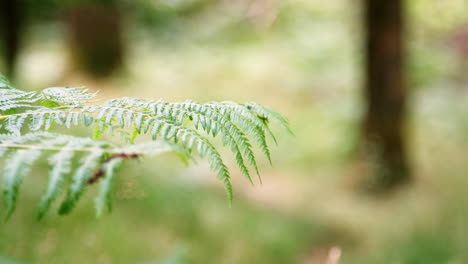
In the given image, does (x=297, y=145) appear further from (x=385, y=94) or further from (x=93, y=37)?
(x=93, y=37)

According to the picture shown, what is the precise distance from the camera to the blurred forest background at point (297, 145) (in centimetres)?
335

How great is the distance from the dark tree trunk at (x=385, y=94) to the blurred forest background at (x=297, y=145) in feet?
0.05

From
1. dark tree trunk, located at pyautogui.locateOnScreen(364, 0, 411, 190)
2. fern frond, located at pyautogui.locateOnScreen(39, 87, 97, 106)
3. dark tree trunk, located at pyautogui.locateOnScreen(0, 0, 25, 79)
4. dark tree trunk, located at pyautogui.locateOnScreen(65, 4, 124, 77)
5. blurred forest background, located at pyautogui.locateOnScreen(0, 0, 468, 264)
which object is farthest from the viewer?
dark tree trunk, located at pyautogui.locateOnScreen(65, 4, 124, 77)

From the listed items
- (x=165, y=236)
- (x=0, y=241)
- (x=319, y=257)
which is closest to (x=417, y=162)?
(x=319, y=257)

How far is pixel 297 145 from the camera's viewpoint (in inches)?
261

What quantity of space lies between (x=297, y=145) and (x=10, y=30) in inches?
232

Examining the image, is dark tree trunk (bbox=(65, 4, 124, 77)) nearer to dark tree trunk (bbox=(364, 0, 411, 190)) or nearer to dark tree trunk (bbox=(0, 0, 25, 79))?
dark tree trunk (bbox=(0, 0, 25, 79))

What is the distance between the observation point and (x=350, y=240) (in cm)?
402

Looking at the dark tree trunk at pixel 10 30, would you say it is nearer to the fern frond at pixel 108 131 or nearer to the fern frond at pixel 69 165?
the fern frond at pixel 108 131

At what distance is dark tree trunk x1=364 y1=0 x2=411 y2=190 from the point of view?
4391 millimetres

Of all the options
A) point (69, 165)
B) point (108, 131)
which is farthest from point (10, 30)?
point (69, 165)

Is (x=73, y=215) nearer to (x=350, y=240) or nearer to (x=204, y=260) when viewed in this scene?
(x=204, y=260)

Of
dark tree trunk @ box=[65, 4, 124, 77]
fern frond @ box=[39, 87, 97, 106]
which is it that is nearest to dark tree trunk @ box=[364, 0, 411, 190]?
fern frond @ box=[39, 87, 97, 106]

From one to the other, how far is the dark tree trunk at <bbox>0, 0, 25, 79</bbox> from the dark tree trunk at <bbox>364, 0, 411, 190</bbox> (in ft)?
20.5
